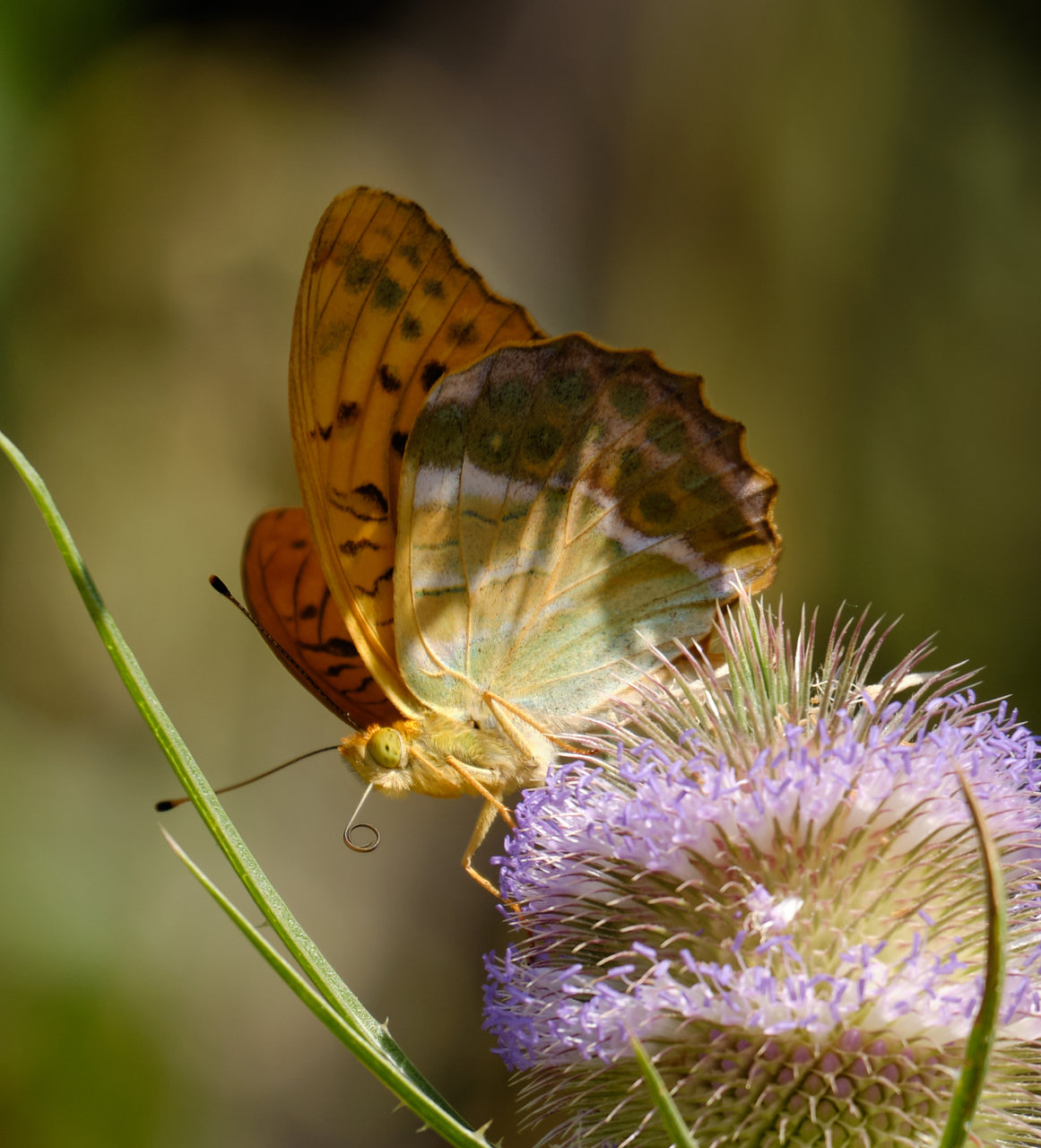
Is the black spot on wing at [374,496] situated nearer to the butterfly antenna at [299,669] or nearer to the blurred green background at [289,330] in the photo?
the butterfly antenna at [299,669]

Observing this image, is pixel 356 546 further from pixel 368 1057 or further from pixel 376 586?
pixel 368 1057

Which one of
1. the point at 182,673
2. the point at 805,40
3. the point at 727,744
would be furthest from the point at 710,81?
the point at 727,744

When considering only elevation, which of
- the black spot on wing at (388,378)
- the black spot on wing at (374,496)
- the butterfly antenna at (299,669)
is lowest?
the butterfly antenna at (299,669)

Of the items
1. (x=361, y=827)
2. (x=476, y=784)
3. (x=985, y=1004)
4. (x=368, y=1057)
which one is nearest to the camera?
(x=985, y=1004)

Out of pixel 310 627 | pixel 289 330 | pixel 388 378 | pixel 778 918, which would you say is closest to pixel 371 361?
pixel 388 378

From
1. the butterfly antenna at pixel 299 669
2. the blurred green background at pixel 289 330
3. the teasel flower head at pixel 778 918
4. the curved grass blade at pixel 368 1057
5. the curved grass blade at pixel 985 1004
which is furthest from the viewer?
the blurred green background at pixel 289 330

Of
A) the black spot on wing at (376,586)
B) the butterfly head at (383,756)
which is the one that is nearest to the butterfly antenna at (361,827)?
the butterfly head at (383,756)

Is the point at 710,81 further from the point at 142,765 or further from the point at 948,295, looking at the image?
the point at 142,765
